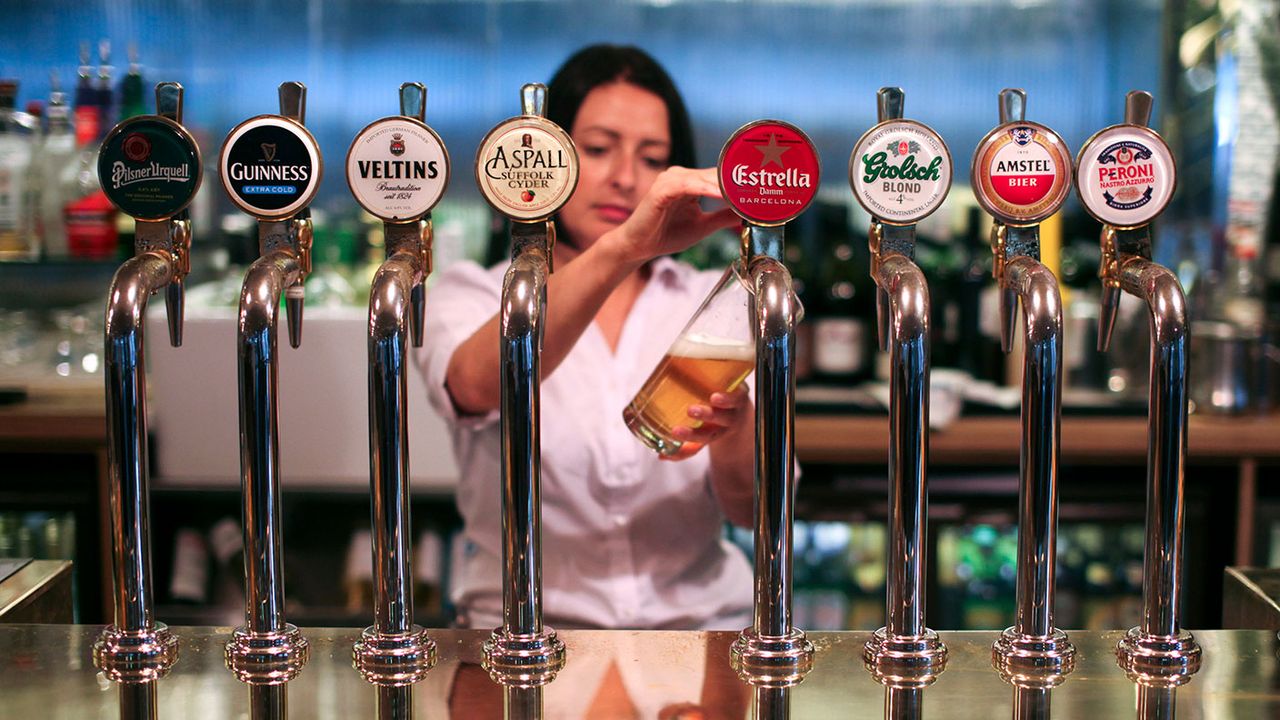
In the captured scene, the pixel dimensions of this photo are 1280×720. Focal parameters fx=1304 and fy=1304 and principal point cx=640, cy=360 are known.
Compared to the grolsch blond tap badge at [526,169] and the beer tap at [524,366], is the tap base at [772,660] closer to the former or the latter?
the beer tap at [524,366]

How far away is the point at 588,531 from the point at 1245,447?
1459 mm

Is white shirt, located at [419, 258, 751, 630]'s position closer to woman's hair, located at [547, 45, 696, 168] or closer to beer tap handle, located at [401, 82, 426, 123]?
woman's hair, located at [547, 45, 696, 168]

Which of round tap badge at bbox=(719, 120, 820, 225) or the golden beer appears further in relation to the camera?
the golden beer

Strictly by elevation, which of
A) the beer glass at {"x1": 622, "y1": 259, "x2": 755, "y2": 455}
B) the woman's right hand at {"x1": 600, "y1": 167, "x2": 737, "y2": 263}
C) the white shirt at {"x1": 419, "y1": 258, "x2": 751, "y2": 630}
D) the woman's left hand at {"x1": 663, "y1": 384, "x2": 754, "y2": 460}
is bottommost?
the white shirt at {"x1": 419, "y1": 258, "x2": 751, "y2": 630}

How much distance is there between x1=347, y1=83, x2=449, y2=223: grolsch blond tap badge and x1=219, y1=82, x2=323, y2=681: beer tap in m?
0.03

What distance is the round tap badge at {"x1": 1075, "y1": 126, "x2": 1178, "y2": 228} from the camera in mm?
889

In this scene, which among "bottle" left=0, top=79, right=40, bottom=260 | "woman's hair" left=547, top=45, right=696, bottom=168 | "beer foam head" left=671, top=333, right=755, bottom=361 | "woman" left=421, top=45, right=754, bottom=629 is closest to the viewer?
"beer foam head" left=671, top=333, right=755, bottom=361

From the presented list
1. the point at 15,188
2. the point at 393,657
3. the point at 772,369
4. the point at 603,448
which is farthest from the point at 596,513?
the point at 15,188

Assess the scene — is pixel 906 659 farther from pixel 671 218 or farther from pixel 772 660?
pixel 671 218

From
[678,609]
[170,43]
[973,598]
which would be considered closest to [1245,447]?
[973,598]

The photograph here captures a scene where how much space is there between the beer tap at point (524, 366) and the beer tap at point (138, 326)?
0.21 meters

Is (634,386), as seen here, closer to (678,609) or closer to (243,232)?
(678,609)

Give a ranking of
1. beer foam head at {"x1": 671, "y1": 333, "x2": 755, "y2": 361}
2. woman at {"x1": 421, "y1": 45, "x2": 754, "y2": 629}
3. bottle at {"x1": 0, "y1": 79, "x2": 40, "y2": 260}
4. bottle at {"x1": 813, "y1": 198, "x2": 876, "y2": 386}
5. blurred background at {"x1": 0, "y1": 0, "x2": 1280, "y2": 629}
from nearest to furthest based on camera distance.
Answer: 1. beer foam head at {"x1": 671, "y1": 333, "x2": 755, "y2": 361}
2. woman at {"x1": 421, "y1": 45, "x2": 754, "y2": 629}
3. blurred background at {"x1": 0, "y1": 0, "x2": 1280, "y2": 629}
4. bottle at {"x1": 0, "y1": 79, "x2": 40, "y2": 260}
5. bottle at {"x1": 813, "y1": 198, "x2": 876, "y2": 386}

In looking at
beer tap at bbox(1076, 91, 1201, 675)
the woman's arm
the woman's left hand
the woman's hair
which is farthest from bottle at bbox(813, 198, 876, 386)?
beer tap at bbox(1076, 91, 1201, 675)
